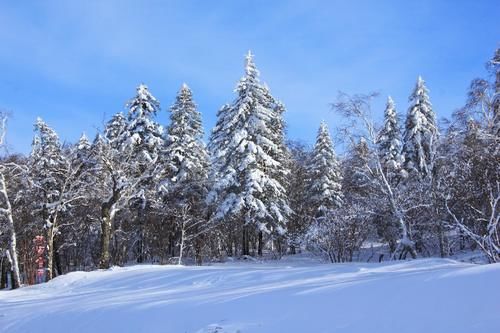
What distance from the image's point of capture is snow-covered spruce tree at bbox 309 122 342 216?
3347 cm

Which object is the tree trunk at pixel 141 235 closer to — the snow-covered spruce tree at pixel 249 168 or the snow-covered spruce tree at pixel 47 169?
the snow-covered spruce tree at pixel 47 169

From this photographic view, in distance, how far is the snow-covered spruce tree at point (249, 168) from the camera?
2656cm

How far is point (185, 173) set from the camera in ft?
94.6

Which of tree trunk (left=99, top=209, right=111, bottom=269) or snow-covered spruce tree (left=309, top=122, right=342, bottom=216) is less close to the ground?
snow-covered spruce tree (left=309, top=122, right=342, bottom=216)

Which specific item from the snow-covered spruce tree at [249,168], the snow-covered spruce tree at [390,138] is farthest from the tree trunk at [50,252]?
the snow-covered spruce tree at [390,138]

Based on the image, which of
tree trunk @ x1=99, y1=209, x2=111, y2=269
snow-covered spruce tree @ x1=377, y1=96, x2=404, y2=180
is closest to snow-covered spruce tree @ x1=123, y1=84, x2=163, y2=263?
tree trunk @ x1=99, y1=209, x2=111, y2=269

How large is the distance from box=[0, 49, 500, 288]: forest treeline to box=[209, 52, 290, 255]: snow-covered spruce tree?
0.08 metres

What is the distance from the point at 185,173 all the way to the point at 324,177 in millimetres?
10702

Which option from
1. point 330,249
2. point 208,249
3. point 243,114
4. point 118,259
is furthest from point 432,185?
point 118,259

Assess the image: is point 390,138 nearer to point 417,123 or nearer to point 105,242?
point 417,123

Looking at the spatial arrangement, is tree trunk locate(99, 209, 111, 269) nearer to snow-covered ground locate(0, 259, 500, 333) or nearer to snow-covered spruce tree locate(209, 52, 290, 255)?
snow-covered ground locate(0, 259, 500, 333)

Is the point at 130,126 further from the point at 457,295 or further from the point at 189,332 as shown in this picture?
the point at 457,295

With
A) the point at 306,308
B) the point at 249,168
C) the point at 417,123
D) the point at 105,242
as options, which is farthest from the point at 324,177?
the point at 306,308

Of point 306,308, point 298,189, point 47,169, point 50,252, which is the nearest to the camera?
point 306,308
